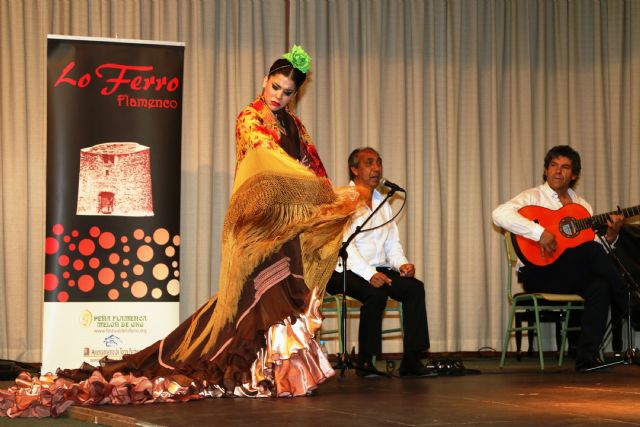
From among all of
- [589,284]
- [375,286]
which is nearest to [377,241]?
[375,286]

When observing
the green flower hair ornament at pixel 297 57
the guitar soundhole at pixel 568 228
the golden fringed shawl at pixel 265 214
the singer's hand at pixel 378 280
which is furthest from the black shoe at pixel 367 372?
the green flower hair ornament at pixel 297 57

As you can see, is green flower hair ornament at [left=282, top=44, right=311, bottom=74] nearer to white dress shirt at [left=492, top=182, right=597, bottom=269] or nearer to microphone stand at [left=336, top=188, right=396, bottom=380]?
microphone stand at [left=336, top=188, right=396, bottom=380]

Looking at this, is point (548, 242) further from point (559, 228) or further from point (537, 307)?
point (537, 307)

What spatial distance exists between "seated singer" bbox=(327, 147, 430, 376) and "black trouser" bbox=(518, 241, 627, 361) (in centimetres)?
100

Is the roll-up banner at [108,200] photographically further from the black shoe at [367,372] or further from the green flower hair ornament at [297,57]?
the green flower hair ornament at [297,57]

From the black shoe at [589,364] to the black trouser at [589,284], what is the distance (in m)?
0.02

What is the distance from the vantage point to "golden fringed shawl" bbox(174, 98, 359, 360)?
4.28 m

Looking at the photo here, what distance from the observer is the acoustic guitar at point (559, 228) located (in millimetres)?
5977

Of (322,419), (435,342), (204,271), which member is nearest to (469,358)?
(435,342)

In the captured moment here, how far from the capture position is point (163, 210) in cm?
597

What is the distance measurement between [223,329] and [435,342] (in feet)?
11.3

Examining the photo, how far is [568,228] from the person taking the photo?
6043 mm

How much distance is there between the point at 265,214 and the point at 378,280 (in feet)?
4.48

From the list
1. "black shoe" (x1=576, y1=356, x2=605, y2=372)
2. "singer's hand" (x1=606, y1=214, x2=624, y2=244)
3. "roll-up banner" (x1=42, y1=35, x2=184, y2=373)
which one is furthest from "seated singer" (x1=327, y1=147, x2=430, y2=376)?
"singer's hand" (x1=606, y1=214, x2=624, y2=244)
